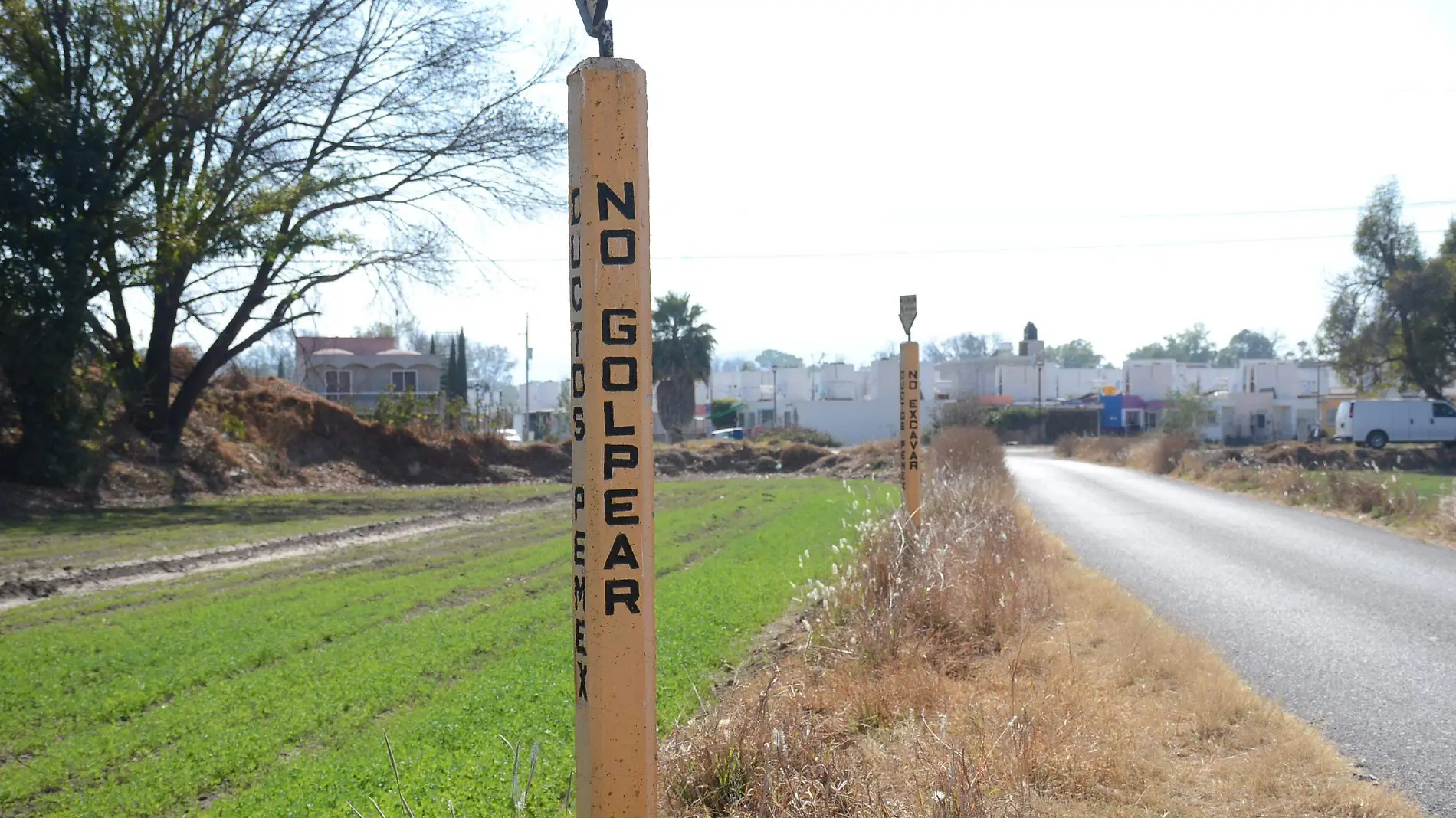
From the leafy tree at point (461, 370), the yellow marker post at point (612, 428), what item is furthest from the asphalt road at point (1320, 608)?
the leafy tree at point (461, 370)

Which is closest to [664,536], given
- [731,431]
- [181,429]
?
[181,429]

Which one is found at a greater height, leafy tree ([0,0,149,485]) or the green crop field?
leafy tree ([0,0,149,485])

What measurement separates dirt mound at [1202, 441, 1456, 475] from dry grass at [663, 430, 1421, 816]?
1428 inches

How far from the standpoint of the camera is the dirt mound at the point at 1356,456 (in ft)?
147

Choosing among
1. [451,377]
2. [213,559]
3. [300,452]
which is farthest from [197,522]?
[451,377]

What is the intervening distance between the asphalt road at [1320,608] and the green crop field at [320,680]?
3.88 metres

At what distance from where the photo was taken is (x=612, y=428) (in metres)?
3.62

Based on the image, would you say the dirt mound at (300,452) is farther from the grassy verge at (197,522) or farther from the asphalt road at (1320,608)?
the asphalt road at (1320,608)

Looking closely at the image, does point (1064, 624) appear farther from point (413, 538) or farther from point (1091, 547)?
point (413, 538)

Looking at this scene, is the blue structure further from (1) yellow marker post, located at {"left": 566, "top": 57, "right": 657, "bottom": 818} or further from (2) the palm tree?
(1) yellow marker post, located at {"left": 566, "top": 57, "right": 657, "bottom": 818}

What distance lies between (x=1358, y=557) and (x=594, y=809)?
16.1 m

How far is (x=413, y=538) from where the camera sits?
21.4 m

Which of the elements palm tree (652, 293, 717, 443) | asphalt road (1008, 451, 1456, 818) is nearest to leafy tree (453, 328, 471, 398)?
palm tree (652, 293, 717, 443)

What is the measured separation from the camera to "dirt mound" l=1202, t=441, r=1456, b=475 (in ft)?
147
